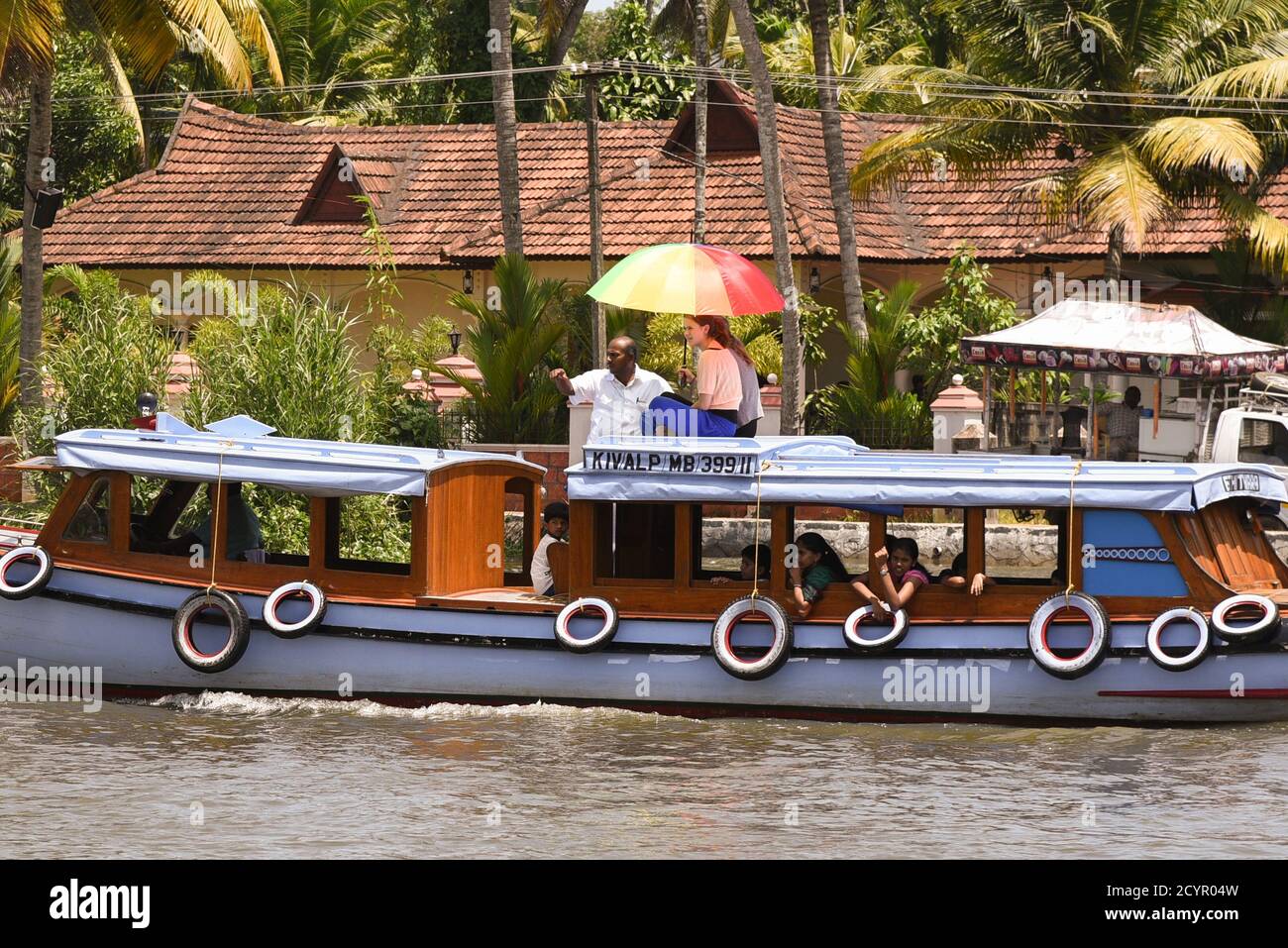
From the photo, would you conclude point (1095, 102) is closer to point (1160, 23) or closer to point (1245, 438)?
point (1160, 23)

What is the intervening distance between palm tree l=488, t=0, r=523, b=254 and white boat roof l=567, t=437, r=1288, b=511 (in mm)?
11879

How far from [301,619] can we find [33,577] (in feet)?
7.17

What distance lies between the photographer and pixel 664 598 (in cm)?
1429

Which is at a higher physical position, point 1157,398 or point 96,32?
point 96,32

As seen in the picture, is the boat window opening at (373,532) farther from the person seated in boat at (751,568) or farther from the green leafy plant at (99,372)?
the person seated in boat at (751,568)

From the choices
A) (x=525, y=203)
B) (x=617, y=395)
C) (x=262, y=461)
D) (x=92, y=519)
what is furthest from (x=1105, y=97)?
(x=92, y=519)

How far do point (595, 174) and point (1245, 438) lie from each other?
9.81 m

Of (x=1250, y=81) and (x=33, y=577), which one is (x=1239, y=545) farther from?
(x=1250, y=81)

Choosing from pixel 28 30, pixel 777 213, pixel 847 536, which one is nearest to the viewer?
pixel 28 30

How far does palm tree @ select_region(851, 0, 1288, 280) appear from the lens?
26.0m

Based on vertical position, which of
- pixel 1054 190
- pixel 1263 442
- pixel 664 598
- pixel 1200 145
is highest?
pixel 1200 145

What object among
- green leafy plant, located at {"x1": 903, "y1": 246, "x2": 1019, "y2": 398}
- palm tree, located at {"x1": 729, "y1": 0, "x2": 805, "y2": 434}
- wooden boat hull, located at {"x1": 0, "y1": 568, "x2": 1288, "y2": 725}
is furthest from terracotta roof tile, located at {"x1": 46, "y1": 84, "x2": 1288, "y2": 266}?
wooden boat hull, located at {"x1": 0, "y1": 568, "x2": 1288, "y2": 725}

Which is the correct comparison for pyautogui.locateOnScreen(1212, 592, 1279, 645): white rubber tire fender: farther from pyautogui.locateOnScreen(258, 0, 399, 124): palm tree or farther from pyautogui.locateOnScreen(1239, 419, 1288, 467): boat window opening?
pyautogui.locateOnScreen(258, 0, 399, 124): palm tree

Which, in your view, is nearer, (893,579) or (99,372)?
(893,579)
